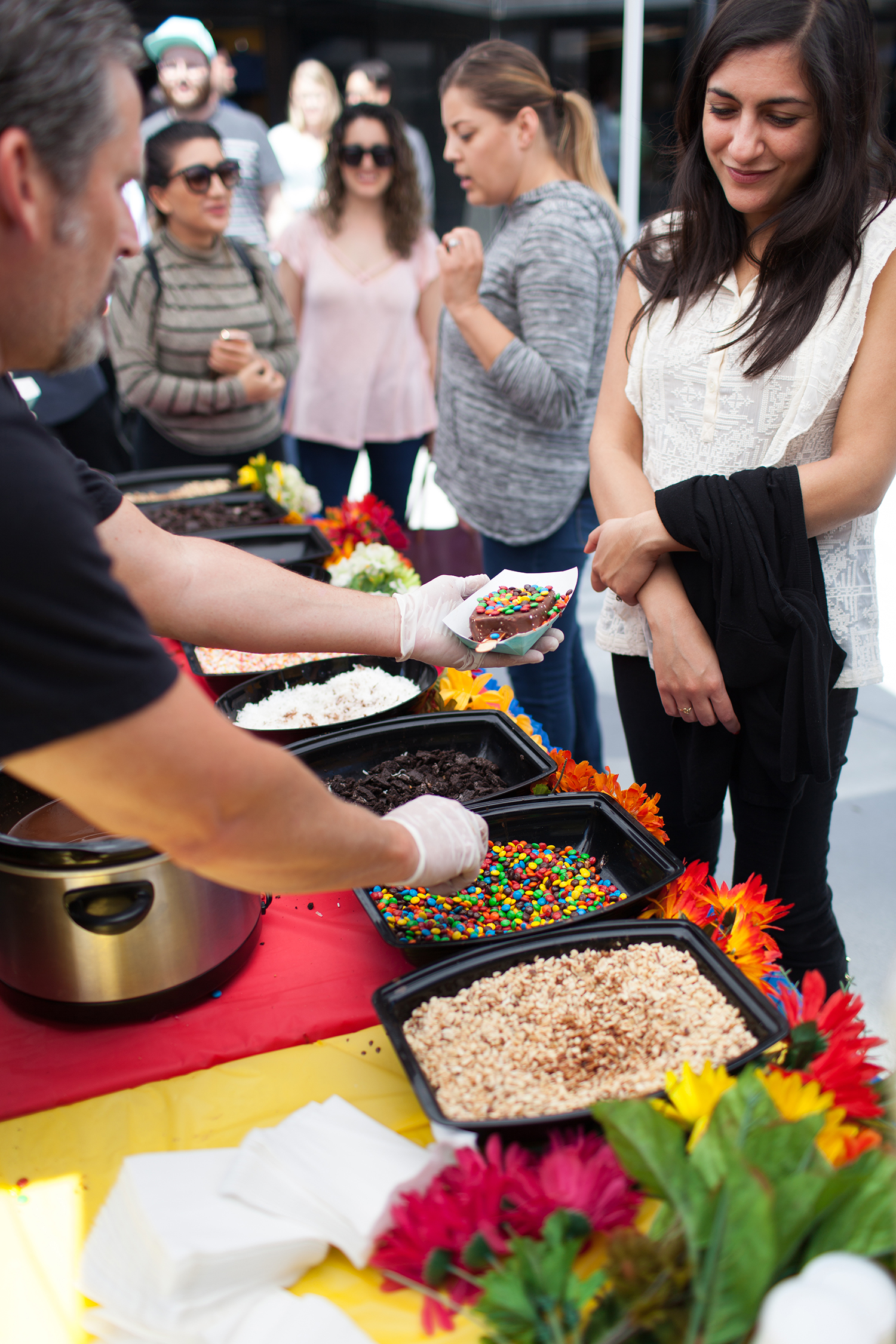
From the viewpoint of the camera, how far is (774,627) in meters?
1.36

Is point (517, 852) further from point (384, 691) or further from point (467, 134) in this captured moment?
point (467, 134)

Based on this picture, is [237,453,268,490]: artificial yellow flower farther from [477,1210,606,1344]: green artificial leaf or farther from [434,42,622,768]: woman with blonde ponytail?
[477,1210,606,1344]: green artificial leaf

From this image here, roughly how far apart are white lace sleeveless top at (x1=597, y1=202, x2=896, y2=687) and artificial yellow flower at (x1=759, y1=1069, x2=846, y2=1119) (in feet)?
2.62

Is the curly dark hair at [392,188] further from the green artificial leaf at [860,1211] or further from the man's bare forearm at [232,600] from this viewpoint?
the green artificial leaf at [860,1211]

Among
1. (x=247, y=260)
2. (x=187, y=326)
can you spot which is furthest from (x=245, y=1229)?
(x=247, y=260)

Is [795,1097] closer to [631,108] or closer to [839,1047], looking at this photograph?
[839,1047]

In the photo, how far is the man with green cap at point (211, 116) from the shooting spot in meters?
3.83

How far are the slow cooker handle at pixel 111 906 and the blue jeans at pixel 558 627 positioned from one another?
5.31ft

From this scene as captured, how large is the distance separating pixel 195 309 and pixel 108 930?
101 inches

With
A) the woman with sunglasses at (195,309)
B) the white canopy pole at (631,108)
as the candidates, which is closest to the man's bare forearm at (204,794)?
the woman with sunglasses at (195,309)

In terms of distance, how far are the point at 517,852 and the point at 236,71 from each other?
28.3 ft

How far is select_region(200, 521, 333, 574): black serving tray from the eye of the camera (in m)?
2.44

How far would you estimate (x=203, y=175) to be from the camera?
2.90 metres

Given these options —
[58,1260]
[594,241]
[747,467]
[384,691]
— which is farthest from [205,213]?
[58,1260]
